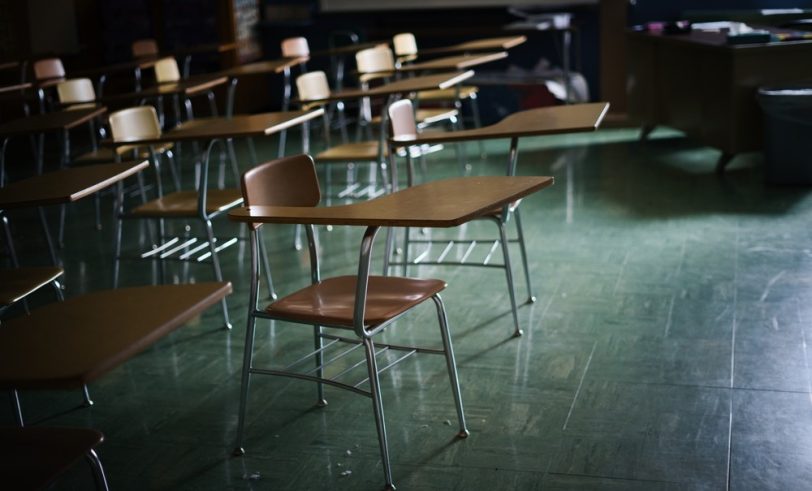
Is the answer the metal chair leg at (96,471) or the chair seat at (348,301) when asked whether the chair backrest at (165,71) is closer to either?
the chair seat at (348,301)

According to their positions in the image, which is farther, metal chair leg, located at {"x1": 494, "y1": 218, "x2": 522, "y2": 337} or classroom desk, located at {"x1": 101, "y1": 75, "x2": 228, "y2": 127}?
classroom desk, located at {"x1": 101, "y1": 75, "x2": 228, "y2": 127}

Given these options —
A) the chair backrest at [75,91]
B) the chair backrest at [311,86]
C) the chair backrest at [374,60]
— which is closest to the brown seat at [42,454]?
the chair backrest at [311,86]

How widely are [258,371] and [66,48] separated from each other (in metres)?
8.32

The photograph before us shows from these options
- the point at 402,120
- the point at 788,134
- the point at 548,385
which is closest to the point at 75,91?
the point at 402,120

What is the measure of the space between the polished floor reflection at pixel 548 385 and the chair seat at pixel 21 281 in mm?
490

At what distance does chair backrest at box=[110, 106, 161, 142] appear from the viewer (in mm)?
4184

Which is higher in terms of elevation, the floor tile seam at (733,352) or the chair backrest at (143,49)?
the chair backrest at (143,49)

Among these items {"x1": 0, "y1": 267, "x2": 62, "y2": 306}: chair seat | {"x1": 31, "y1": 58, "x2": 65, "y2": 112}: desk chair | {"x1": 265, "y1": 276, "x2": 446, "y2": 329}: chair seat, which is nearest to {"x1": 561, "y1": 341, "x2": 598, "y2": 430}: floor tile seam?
{"x1": 265, "y1": 276, "x2": 446, "y2": 329}: chair seat

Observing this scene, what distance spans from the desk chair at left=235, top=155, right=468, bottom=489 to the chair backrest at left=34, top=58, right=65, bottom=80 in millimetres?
4790

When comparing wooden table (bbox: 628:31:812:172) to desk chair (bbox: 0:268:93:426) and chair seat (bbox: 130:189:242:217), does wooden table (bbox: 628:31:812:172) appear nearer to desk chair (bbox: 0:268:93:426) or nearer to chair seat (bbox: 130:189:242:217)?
chair seat (bbox: 130:189:242:217)

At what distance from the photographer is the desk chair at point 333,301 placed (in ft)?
8.63

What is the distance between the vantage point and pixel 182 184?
736 cm

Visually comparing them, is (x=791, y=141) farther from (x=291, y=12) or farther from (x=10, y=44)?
(x=10, y=44)

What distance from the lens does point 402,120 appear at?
12.9 ft
